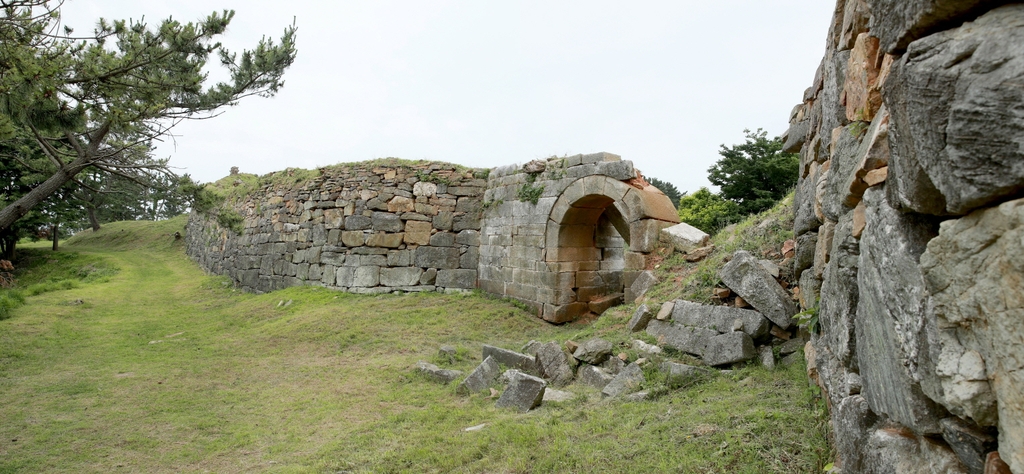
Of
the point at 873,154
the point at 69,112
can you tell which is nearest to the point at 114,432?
the point at 69,112

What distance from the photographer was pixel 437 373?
21.5 feet

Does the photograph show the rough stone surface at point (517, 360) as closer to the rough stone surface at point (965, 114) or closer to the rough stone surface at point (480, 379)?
the rough stone surface at point (480, 379)

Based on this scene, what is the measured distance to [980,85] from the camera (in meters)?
1.16

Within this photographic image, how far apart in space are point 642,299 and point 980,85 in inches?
243

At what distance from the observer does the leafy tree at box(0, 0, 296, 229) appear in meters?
5.57

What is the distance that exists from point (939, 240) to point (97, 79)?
789 centimetres

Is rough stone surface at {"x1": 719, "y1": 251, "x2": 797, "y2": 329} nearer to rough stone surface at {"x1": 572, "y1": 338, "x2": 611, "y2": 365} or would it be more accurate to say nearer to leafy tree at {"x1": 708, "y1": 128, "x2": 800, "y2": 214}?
rough stone surface at {"x1": 572, "y1": 338, "x2": 611, "y2": 365}

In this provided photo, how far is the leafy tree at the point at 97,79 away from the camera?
5566 millimetres

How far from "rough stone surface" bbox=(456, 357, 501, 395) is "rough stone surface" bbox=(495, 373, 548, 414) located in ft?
1.78

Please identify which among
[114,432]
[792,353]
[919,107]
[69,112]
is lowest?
[114,432]

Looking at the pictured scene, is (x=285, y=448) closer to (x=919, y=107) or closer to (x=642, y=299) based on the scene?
(x=642, y=299)

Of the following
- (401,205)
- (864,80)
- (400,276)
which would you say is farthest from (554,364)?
(401,205)

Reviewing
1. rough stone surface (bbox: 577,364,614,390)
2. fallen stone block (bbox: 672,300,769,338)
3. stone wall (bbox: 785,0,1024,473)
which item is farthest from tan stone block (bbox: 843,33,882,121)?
rough stone surface (bbox: 577,364,614,390)

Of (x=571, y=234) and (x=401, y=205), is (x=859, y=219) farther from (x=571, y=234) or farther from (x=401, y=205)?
(x=401, y=205)
